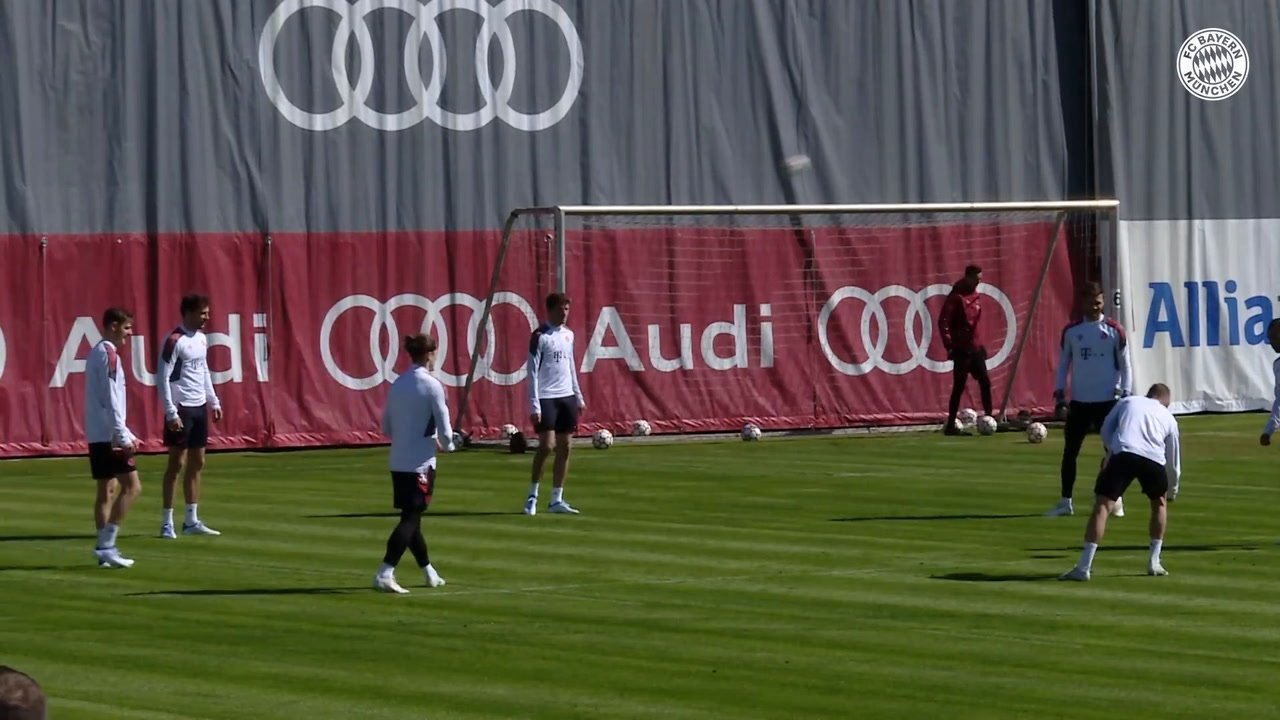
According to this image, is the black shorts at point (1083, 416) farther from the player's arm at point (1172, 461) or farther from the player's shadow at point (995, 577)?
the player's shadow at point (995, 577)

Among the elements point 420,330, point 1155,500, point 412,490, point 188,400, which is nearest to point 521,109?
point 420,330

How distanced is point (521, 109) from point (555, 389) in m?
11.6

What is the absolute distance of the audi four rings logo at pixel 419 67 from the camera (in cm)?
3123

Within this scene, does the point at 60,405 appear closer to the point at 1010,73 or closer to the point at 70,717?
the point at 1010,73

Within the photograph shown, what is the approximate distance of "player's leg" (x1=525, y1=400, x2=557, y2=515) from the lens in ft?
69.3

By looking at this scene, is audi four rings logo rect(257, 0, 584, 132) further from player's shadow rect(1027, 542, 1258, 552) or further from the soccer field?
player's shadow rect(1027, 542, 1258, 552)

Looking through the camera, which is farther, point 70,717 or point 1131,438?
point 1131,438

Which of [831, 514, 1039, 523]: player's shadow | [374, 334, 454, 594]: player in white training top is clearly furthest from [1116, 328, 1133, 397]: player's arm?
[374, 334, 454, 594]: player in white training top

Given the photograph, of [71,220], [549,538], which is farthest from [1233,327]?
[549,538]

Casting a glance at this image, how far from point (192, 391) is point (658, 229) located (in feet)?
46.2

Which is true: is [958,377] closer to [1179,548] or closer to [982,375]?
[982,375]

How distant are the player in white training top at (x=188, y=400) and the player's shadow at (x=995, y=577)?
21.8ft

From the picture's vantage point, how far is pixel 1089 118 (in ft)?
119

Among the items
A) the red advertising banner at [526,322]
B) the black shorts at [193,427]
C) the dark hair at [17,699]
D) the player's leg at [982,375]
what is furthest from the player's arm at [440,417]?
the player's leg at [982,375]
